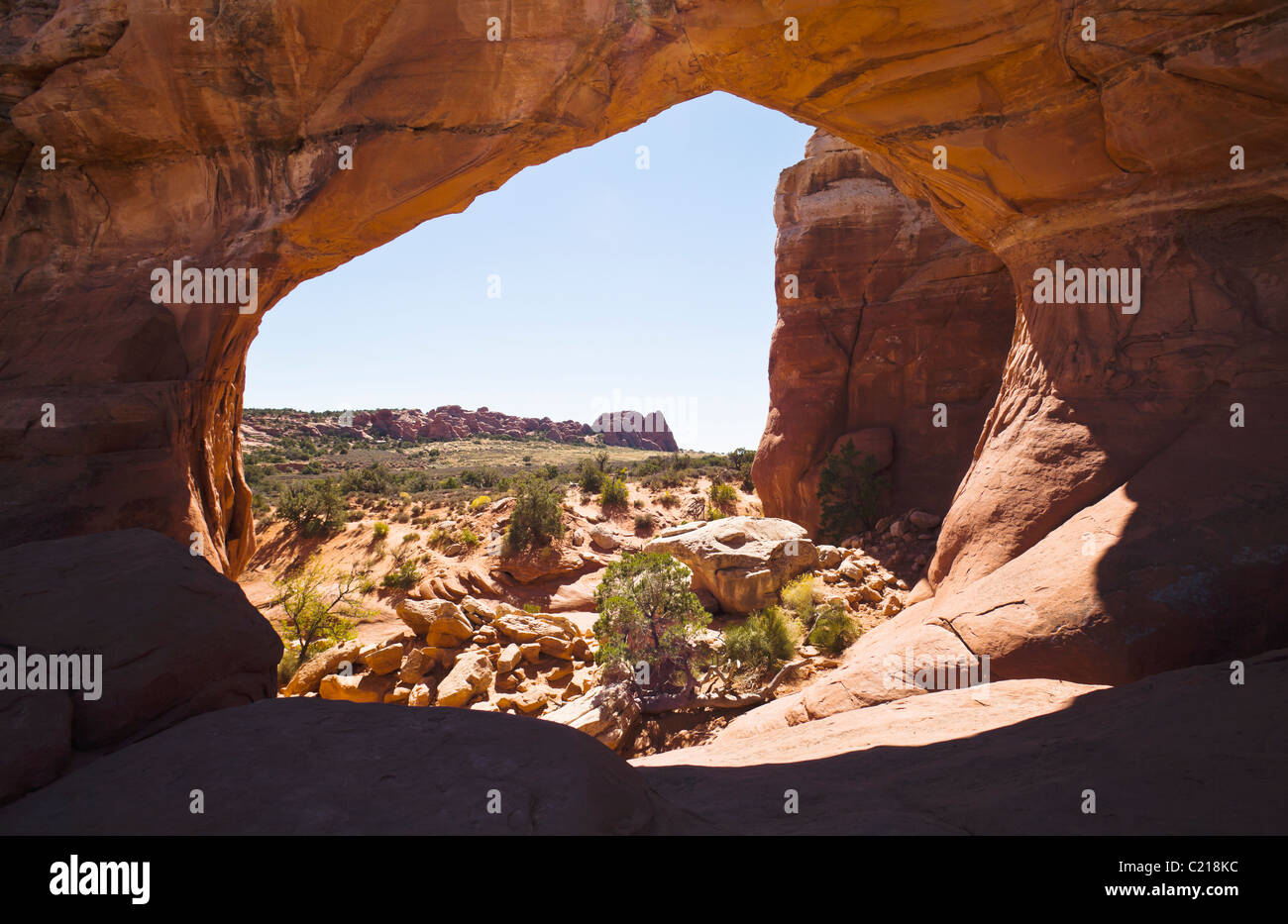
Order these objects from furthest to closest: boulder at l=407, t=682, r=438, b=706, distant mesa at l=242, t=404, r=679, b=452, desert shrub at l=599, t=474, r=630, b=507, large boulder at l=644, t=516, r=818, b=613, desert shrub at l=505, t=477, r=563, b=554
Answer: distant mesa at l=242, t=404, r=679, b=452
desert shrub at l=599, t=474, r=630, b=507
desert shrub at l=505, t=477, r=563, b=554
large boulder at l=644, t=516, r=818, b=613
boulder at l=407, t=682, r=438, b=706

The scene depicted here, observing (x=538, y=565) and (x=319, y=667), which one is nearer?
(x=319, y=667)

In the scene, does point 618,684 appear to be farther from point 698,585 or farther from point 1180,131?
point 1180,131

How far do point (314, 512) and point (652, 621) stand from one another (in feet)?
59.2

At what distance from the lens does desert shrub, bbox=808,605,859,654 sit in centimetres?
930

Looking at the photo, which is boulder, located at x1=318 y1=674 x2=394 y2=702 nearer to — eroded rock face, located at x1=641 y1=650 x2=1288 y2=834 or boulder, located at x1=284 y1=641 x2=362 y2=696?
boulder, located at x1=284 y1=641 x2=362 y2=696

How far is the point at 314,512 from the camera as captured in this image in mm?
22547

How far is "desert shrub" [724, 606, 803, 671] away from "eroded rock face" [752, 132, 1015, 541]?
23.0 ft

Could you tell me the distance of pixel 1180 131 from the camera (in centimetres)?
589

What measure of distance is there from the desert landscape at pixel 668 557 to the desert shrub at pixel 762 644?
6 cm

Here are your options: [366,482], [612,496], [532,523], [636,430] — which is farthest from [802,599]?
[636,430]

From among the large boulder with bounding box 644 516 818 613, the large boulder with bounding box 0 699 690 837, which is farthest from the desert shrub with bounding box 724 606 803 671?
the large boulder with bounding box 0 699 690 837

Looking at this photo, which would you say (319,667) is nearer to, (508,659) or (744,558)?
(508,659)

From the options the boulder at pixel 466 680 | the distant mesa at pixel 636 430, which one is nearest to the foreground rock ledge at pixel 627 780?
the boulder at pixel 466 680
